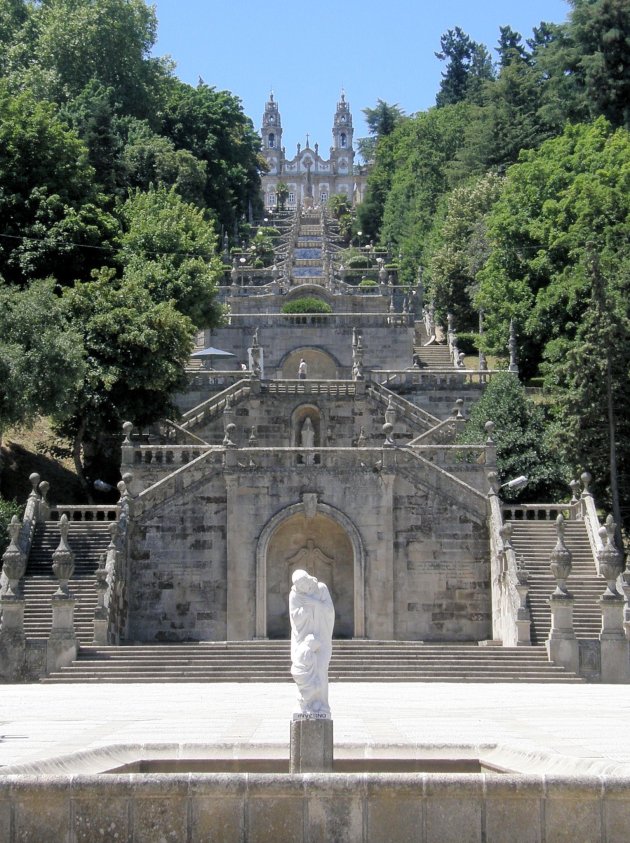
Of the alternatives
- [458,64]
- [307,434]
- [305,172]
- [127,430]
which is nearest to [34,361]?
[127,430]

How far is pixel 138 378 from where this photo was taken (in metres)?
40.3

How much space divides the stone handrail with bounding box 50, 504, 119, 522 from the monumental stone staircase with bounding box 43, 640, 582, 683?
588 centimetres

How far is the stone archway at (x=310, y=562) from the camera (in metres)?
36.2

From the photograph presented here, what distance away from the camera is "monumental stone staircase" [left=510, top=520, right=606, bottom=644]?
3244 cm

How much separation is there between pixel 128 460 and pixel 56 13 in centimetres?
4965

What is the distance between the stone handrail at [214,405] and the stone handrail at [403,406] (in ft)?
12.3

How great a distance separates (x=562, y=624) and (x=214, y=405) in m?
15.8

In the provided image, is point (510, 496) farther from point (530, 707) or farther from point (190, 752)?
point (190, 752)

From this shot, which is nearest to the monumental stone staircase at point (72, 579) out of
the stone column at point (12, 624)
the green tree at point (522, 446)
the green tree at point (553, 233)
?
the stone column at point (12, 624)

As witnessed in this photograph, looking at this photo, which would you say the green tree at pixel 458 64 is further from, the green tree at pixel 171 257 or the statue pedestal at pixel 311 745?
the statue pedestal at pixel 311 745

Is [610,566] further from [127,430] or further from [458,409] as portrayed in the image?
[127,430]

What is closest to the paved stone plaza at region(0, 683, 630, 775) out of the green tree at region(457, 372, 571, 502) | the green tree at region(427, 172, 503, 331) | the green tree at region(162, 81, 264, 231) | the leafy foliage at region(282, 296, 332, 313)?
the green tree at region(457, 372, 571, 502)

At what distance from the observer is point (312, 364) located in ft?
184

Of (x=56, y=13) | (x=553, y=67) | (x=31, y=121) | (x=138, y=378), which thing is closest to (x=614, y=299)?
(x=138, y=378)
